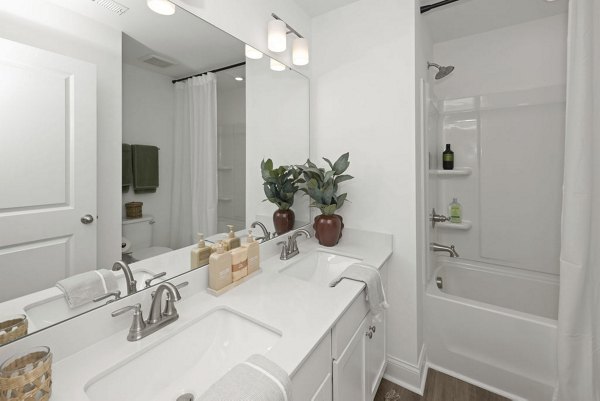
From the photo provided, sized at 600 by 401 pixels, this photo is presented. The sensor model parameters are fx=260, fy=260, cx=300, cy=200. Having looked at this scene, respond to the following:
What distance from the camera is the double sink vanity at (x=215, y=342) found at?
2.23ft

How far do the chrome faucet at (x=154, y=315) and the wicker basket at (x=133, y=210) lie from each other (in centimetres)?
26

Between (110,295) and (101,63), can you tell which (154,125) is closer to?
(101,63)

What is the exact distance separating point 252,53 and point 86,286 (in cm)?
128

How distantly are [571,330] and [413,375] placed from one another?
834 millimetres

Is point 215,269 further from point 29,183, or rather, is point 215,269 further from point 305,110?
point 305,110

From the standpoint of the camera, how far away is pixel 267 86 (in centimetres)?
155

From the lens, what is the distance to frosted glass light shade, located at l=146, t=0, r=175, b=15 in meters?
0.93

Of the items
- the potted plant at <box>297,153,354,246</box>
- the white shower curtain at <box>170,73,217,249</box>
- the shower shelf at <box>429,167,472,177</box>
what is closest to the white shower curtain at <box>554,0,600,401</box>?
the shower shelf at <box>429,167,472,177</box>

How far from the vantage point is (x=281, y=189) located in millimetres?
1621

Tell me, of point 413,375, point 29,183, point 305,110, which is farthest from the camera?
point 305,110

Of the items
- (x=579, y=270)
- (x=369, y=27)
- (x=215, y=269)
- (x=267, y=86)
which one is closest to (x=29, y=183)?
(x=215, y=269)

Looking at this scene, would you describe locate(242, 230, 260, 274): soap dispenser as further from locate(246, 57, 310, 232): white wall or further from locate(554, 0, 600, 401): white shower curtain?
locate(554, 0, 600, 401): white shower curtain

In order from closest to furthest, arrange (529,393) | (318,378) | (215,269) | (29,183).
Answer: (29,183) < (318,378) < (215,269) < (529,393)

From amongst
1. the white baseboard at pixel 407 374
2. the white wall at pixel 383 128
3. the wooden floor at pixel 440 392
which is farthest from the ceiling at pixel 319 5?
the wooden floor at pixel 440 392
